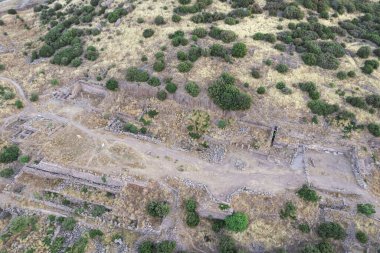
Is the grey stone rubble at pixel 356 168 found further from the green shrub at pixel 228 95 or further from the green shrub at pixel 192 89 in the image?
the green shrub at pixel 192 89

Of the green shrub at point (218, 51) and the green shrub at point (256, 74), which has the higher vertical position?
the green shrub at point (218, 51)

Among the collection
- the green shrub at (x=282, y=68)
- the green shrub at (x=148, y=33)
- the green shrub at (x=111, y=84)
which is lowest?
the green shrub at (x=111, y=84)

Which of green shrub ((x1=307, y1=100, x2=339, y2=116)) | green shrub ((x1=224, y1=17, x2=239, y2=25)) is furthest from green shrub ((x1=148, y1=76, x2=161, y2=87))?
green shrub ((x1=307, y1=100, x2=339, y2=116))

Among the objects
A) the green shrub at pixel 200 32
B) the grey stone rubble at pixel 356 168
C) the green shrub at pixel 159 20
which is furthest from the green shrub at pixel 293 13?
the grey stone rubble at pixel 356 168

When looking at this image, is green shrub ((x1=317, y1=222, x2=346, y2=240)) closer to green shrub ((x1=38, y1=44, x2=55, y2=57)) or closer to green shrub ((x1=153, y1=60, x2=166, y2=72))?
green shrub ((x1=153, y1=60, x2=166, y2=72))

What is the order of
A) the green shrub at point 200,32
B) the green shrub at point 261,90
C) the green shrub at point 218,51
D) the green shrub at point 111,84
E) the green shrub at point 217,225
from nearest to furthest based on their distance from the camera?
the green shrub at point 217,225
the green shrub at point 261,90
the green shrub at point 111,84
the green shrub at point 218,51
the green shrub at point 200,32

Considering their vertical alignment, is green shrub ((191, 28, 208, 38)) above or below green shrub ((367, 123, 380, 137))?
above
